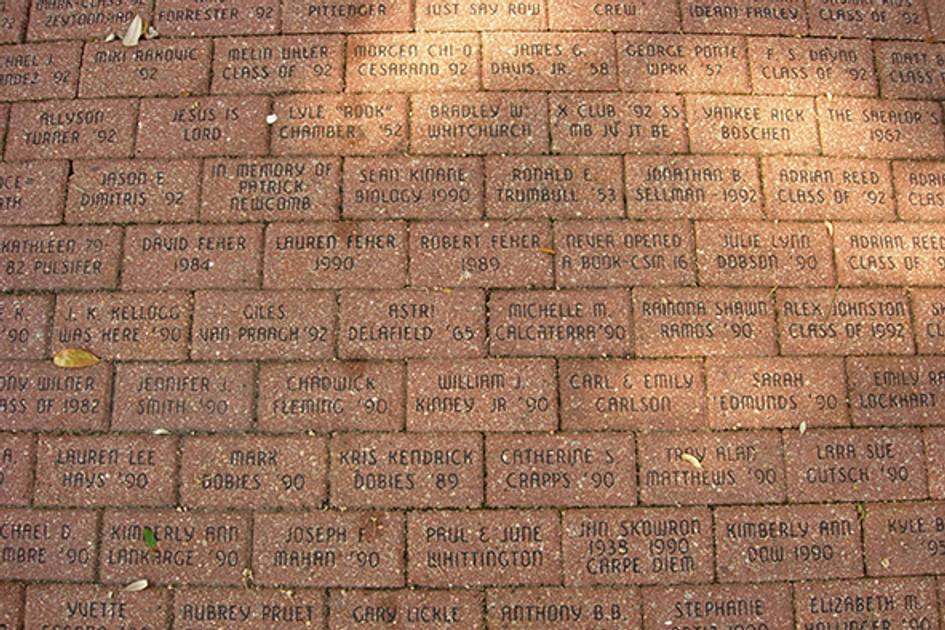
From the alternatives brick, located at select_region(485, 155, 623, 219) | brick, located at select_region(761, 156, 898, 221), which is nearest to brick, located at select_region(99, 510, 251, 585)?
brick, located at select_region(485, 155, 623, 219)

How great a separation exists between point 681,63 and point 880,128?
1.14 metres

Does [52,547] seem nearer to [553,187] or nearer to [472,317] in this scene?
[472,317]

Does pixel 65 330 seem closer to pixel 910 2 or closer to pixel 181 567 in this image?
pixel 181 567

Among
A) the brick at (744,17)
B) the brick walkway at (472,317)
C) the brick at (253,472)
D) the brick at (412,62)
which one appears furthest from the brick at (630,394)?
the brick at (744,17)

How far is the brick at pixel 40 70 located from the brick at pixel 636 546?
3561 mm

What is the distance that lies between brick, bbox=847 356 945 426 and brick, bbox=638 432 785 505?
497 mm

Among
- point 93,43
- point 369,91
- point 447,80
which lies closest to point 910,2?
point 447,80

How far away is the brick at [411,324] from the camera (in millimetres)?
3582

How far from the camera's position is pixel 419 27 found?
3.92m

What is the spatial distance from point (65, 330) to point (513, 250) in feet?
7.64

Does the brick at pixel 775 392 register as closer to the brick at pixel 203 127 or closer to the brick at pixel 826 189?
the brick at pixel 826 189

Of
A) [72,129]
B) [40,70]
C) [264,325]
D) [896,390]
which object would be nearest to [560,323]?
[264,325]

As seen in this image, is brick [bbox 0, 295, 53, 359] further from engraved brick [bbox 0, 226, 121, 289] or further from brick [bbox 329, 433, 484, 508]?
brick [bbox 329, 433, 484, 508]

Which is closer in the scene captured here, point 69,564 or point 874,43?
point 69,564
